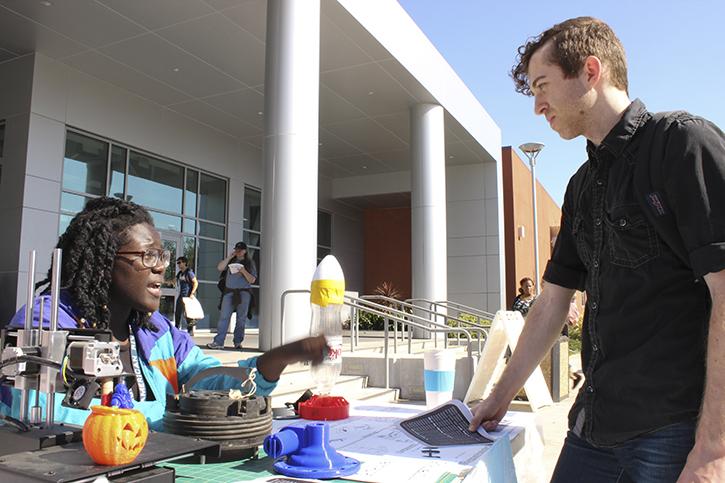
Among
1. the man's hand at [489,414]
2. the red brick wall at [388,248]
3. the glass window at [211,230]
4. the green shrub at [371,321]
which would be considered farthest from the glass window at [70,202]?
the red brick wall at [388,248]

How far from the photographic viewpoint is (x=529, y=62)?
A: 195cm

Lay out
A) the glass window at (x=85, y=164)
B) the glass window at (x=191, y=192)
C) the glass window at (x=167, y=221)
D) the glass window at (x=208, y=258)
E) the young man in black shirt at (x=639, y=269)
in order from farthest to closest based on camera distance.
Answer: the glass window at (x=208, y=258) < the glass window at (x=191, y=192) < the glass window at (x=167, y=221) < the glass window at (x=85, y=164) < the young man in black shirt at (x=639, y=269)

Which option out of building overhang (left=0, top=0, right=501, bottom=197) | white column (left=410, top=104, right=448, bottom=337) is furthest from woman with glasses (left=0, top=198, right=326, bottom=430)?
white column (left=410, top=104, right=448, bottom=337)

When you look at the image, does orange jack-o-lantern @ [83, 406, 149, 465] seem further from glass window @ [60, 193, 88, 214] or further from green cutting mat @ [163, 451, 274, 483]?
glass window @ [60, 193, 88, 214]

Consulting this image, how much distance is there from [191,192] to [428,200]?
20.6 feet

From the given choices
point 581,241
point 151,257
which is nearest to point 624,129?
point 581,241

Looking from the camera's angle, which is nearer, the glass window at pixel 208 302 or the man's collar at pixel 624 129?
the man's collar at pixel 624 129

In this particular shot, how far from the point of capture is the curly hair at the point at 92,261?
7.34ft

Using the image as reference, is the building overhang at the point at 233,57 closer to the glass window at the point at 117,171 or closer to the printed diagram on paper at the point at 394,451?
the glass window at the point at 117,171

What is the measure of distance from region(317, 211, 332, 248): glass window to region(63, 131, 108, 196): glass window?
1024 cm

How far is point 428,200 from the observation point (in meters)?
14.6

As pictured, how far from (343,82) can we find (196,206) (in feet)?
17.9

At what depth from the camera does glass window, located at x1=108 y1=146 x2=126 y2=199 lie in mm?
12961

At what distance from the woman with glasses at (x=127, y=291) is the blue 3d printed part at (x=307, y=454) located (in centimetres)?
39
